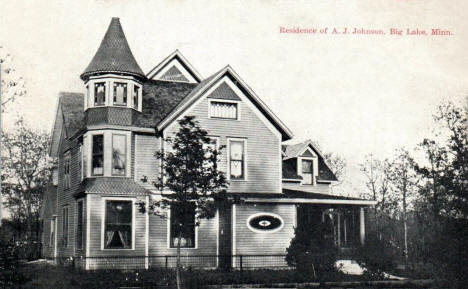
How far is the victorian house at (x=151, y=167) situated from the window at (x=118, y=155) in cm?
4

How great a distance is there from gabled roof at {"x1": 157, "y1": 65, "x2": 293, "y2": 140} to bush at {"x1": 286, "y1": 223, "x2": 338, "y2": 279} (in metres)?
5.52

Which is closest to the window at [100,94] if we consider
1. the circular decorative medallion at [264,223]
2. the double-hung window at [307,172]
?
the circular decorative medallion at [264,223]

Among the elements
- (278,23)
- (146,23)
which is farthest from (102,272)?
(278,23)

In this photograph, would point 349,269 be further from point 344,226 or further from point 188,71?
point 188,71

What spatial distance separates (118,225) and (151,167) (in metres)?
2.55

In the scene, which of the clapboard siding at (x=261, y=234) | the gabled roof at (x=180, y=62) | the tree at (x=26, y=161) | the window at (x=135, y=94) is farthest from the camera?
the tree at (x=26, y=161)

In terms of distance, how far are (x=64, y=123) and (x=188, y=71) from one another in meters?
5.77

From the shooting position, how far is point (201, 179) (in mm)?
16109

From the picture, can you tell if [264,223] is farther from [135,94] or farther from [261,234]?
[135,94]

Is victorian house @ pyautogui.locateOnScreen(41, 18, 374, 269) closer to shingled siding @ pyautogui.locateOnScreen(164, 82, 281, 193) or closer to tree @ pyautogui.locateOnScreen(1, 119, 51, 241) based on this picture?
shingled siding @ pyautogui.locateOnScreen(164, 82, 281, 193)

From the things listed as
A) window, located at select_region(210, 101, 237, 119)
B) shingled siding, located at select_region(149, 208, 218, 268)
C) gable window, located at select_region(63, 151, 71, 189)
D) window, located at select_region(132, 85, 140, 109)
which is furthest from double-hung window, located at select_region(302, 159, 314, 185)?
gable window, located at select_region(63, 151, 71, 189)

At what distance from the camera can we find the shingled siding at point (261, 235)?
21.9 metres

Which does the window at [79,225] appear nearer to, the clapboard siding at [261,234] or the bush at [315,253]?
the clapboard siding at [261,234]

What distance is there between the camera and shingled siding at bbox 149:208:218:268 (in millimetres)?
21656
